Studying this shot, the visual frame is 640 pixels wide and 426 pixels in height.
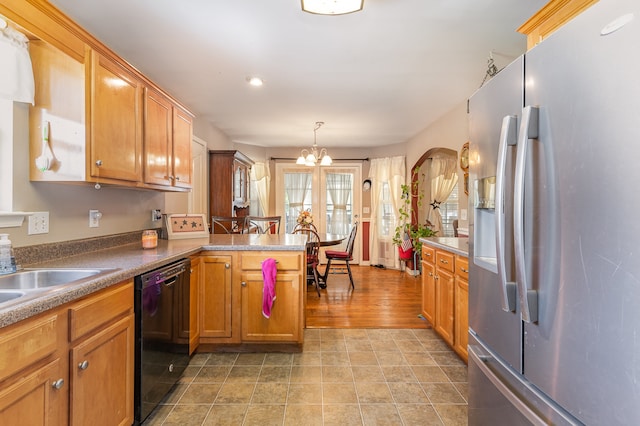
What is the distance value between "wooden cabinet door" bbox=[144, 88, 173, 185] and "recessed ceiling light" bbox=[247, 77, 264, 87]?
83 cm

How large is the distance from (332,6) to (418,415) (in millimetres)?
2390

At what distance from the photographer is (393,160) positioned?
603cm

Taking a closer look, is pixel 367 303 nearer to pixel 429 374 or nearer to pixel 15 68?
pixel 429 374

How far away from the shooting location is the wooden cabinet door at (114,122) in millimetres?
1701

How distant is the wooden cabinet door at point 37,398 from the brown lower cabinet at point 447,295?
223cm

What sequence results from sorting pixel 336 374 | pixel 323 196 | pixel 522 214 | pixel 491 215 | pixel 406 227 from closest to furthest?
pixel 522 214 → pixel 491 215 → pixel 336 374 → pixel 406 227 → pixel 323 196

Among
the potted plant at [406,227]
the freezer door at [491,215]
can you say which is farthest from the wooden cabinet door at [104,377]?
the potted plant at [406,227]

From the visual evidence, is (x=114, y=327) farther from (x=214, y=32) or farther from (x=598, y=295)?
(x=214, y=32)

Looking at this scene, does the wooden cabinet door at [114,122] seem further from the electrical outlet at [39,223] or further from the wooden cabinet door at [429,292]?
the wooden cabinet door at [429,292]

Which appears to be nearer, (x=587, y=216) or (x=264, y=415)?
(x=587, y=216)

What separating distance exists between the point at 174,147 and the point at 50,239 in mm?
1115

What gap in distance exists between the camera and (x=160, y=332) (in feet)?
6.00

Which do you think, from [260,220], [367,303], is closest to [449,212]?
[367,303]

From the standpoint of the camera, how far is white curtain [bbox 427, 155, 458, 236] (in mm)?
5535
